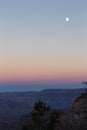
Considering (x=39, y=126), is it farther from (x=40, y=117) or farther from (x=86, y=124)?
(x=86, y=124)

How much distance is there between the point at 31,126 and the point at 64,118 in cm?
5465

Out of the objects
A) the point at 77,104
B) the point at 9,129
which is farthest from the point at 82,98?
the point at 9,129

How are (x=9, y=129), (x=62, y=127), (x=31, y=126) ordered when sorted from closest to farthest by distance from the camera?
(x=31, y=126) < (x=62, y=127) < (x=9, y=129)

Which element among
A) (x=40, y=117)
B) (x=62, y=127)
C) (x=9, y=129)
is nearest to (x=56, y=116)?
(x=40, y=117)

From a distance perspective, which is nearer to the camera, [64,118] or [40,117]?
[40,117]

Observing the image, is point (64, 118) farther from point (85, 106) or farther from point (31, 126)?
point (31, 126)

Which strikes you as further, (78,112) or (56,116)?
(78,112)

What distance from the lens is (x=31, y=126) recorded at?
7125cm

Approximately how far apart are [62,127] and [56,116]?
45773 millimetres

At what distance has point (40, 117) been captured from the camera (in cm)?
7250

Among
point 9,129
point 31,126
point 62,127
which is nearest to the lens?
point 31,126

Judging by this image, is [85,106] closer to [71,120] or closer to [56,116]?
[71,120]

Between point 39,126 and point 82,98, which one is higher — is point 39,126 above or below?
below

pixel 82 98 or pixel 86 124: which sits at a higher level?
pixel 82 98
